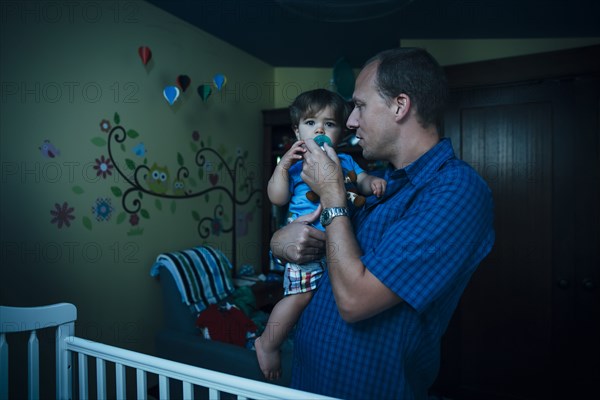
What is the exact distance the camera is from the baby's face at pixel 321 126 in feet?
4.16

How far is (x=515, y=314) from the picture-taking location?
2.38 metres

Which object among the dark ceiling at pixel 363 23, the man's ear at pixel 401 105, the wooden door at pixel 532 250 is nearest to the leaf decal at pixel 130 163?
the dark ceiling at pixel 363 23

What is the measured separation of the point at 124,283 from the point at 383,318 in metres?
1.93

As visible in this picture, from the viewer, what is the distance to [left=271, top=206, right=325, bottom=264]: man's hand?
103cm

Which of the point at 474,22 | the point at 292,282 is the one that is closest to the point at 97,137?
the point at 292,282

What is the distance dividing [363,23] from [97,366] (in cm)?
247

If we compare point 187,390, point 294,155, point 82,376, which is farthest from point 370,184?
point 82,376

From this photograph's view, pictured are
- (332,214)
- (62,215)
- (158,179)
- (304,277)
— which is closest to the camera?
(332,214)

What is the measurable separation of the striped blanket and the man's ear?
1.79 metres

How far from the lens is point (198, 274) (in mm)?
2434

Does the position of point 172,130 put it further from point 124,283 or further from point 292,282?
point 292,282

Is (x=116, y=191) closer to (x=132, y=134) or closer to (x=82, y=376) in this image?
(x=132, y=134)

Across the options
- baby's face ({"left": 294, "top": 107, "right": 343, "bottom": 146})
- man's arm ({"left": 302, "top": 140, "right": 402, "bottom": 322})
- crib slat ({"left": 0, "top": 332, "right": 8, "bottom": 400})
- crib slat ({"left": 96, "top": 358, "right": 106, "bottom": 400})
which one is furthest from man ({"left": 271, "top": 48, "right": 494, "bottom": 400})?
crib slat ({"left": 0, "top": 332, "right": 8, "bottom": 400})

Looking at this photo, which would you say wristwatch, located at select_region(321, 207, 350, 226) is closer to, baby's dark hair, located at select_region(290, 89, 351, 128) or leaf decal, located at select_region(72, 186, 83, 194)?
baby's dark hair, located at select_region(290, 89, 351, 128)
